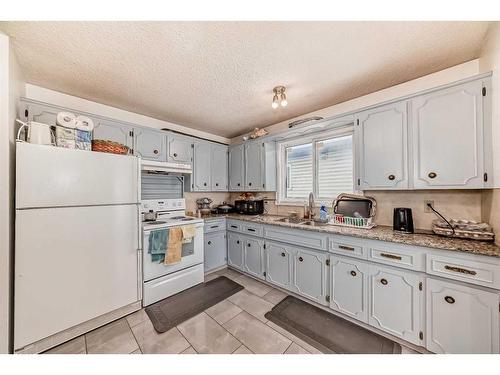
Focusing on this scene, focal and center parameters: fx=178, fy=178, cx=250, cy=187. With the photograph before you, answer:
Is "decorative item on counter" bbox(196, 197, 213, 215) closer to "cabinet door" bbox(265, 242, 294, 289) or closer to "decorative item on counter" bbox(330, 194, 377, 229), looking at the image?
"cabinet door" bbox(265, 242, 294, 289)

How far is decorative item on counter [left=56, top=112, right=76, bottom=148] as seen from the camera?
157 cm

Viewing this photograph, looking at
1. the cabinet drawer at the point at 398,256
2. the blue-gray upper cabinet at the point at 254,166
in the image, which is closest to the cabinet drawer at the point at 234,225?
the blue-gray upper cabinet at the point at 254,166

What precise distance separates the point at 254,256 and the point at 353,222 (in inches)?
54.1

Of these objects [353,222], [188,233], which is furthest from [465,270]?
[188,233]

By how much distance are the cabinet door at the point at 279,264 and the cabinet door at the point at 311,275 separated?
3.2 inches

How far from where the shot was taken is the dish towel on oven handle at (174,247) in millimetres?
2107

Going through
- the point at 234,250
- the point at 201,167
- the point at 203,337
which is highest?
the point at 201,167

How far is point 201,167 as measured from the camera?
10.3 feet

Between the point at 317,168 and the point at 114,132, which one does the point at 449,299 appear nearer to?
the point at 317,168

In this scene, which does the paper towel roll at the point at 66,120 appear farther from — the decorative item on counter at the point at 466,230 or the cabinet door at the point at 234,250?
the decorative item on counter at the point at 466,230

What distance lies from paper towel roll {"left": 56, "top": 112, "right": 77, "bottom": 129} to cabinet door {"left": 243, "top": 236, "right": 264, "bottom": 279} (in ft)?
7.64

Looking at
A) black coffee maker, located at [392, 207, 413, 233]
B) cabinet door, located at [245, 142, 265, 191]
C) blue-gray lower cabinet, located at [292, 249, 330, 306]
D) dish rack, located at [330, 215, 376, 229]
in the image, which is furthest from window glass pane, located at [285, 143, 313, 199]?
black coffee maker, located at [392, 207, 413, 233]

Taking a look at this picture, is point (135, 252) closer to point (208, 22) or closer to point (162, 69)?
point (162, 69)
